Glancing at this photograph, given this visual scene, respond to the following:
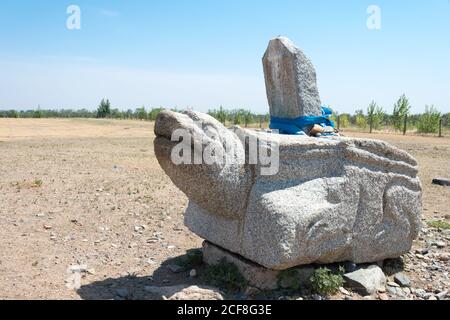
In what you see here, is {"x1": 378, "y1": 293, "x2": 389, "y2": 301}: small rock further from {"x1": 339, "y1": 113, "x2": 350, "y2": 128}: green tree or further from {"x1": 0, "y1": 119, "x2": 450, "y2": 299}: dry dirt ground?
{"x1": 339, "y1": 113, "x2": 350, "y2": 128}: green tree

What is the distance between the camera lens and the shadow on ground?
4453 mm

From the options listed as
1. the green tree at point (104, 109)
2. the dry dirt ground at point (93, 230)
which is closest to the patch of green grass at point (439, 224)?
the dry dirt ground at point (93, 230)

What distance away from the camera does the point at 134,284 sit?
4840 millimetres

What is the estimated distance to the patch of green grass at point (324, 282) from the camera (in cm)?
452

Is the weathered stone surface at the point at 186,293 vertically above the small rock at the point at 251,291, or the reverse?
the weathered stone surface at the point at 186,293

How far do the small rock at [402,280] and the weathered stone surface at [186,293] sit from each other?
84.3 inches

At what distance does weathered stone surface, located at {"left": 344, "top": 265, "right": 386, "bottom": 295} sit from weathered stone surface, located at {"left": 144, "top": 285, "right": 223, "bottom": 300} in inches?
56.4

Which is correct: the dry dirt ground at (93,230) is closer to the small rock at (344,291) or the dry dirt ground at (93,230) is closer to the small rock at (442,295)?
the small rock at (442,295)

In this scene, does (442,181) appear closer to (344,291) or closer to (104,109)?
(344,291)

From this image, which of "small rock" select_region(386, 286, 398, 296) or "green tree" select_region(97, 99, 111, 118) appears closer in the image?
"small rock" select_region(386, 286, 398, 296)

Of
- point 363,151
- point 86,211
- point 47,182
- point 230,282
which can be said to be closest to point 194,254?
point 230,282

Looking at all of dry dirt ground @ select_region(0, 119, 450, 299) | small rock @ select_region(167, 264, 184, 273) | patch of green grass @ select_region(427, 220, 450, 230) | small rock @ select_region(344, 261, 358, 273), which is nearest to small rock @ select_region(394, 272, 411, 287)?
dry dirt ground @ select_region(0, 119, 450, 299)

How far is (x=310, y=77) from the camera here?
5148 millimetres

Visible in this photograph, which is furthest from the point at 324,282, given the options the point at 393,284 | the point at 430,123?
the point at 430,123
